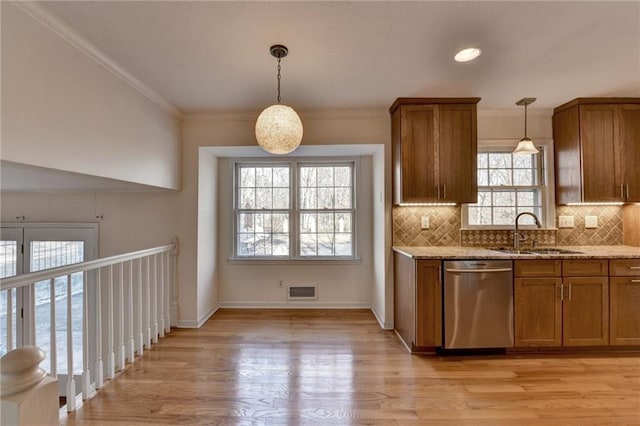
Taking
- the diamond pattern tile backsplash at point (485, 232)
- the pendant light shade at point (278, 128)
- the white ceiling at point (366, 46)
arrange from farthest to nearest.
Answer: the diamond pattern tile backsplash at point (485, 232) → the pendant light shade at point (278, 128) → the white ceiling at point (366, 46)

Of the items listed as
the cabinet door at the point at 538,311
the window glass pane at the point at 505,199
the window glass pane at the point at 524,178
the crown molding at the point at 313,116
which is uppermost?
the crown molding at the point at 313,116

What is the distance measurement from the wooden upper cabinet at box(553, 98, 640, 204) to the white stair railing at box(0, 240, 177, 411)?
4.47 m

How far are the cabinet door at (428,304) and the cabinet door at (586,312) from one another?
114cm

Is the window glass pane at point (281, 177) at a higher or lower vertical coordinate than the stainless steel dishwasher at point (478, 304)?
higher

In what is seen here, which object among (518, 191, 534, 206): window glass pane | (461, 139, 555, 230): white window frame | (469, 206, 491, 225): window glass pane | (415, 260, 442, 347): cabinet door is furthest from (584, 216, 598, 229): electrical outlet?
(415, 260, 442, 347): cabinet door

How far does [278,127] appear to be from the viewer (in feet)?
6.73

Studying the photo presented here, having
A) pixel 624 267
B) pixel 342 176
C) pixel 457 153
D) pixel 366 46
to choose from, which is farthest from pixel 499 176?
pixel 366 46

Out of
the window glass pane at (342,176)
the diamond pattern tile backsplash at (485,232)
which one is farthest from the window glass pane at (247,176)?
the diamond pattern tile backsplash at (485,232)

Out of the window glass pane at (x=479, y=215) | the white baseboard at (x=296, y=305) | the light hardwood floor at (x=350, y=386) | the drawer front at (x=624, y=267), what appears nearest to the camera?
the light hardwood floor at (x=350, y=386)

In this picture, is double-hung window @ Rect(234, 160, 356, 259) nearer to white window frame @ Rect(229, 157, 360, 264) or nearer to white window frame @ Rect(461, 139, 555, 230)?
white window frame @ Rect(229, 157, 360, 264)

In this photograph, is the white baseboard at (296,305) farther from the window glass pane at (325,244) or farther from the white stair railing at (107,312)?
the white stair railing at (107,312)

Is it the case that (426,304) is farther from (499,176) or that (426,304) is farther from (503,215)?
(499,176)

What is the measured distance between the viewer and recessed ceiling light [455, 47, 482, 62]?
2145 millimetres

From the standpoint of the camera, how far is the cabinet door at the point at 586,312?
2646 millimetres
